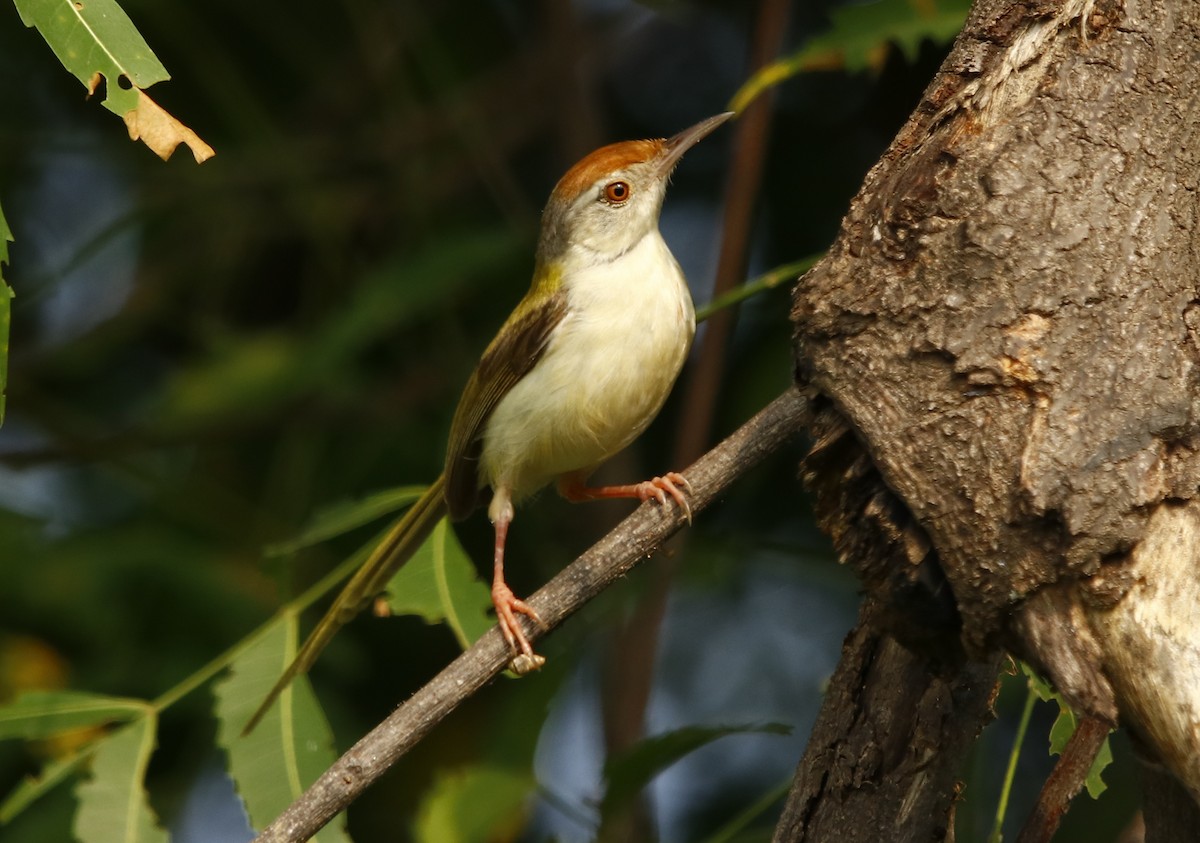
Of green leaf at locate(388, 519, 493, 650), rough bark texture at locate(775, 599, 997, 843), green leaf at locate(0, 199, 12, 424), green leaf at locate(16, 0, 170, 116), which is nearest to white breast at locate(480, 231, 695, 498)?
green leaf at locate(388, 519, 493, 650)

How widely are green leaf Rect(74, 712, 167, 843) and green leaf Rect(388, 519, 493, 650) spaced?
2.34 feet

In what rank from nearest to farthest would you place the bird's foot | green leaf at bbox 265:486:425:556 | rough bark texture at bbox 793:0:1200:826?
1. rough bark texture at bbox 793:0:1200:826
2. the bird's foot
3. green leaf at bbox 265:486:425:556

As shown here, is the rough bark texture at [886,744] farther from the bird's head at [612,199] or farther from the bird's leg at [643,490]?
the bird's head at [612,199]

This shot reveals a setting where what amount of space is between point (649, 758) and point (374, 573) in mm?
871

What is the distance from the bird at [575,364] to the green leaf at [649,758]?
55 centimetres

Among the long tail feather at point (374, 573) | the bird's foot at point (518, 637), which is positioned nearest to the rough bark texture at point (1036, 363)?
the bird's foot at point (518, 637)

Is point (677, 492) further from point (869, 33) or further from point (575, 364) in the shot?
point (869, 33)

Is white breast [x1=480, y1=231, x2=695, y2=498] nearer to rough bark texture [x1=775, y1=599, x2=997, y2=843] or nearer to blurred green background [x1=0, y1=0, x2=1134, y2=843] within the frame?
blurred green background [x1=0, y1=0, x2=1134, y2=843]

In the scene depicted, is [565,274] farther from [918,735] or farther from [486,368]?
[918,735]

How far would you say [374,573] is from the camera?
3.64m

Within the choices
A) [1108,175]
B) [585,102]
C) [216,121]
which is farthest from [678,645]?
[1108,175]

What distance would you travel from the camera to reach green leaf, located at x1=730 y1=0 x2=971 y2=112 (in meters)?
3.56

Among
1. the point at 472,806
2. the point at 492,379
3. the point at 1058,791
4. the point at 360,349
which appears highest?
the point at 360,349

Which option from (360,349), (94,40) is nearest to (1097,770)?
(94,40)
